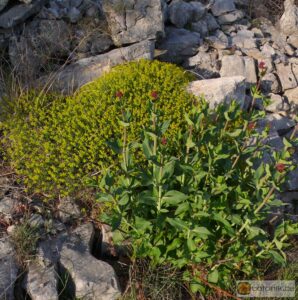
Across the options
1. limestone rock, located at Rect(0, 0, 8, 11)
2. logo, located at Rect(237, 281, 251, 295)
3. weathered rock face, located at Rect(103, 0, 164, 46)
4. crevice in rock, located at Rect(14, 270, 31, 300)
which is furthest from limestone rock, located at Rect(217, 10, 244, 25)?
crevice in rock, located at Rect(14, 270, 31, 300)

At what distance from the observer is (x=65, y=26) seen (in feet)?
19.5

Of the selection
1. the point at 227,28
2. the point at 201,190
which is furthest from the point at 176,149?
the point at 227,28

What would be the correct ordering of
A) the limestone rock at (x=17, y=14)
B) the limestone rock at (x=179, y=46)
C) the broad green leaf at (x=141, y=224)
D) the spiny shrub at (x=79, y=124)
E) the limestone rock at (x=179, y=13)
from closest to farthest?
the broad green leaf at (x=141, y=224) < the spiny shrub at (x=79, y=124) < the limestone rock at (x=17, y=14) < the limestone rock at (x=179, y=46) < the limestone rock at (x=179, y=13)

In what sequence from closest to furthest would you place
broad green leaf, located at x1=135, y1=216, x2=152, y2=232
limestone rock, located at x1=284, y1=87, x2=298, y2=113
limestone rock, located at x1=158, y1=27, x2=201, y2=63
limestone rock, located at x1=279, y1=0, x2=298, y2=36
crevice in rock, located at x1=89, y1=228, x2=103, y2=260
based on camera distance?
broad green leaf, located at x1=135, y1=216, x2=152, y2=232
crevice in rock, located at x1=89, y1=228, x2=103, y2=260
limestone rock, located at x1=284, y1=87, x2=298, y2=113
limestone rock, located at x1=158, y1=27, x2=201, y2=63
limestone rock, located at x1=279, y1=0, x2=298, y2=36

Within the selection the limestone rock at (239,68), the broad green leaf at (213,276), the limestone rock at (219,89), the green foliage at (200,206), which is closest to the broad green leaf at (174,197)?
the green foliage at (200,206)

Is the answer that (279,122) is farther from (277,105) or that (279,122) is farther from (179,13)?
(179,13)

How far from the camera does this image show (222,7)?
7480mm

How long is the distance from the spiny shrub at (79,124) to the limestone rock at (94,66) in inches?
18.6

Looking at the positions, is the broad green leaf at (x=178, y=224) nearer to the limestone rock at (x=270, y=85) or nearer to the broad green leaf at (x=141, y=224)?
the broad green leaf at (x=141, y=224)

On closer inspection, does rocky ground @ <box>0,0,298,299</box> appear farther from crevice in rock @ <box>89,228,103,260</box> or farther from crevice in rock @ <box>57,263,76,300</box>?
crevice in rock @ <box>57,263,76,300</box>

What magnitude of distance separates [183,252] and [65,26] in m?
4.00

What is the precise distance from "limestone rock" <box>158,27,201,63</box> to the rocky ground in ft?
0.05

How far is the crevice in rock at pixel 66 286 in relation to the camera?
3.60m

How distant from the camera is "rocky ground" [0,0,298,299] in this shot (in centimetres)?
493
